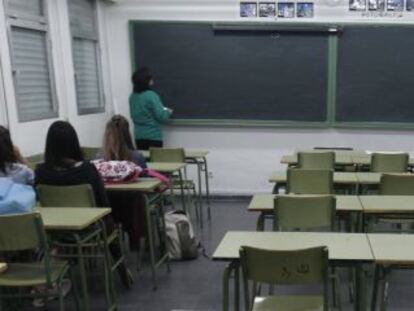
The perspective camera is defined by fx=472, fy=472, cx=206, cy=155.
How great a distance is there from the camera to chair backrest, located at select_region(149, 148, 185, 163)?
15.0ft

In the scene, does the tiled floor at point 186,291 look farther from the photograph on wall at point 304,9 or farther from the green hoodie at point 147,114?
the photograph on wall at point 304,9

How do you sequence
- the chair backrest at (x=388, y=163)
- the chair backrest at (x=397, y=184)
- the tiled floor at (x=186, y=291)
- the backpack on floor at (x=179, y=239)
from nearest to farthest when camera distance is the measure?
the tiled floor at (x=186, y=291), the chair backrest at (x=397, y=184), the backpack on floor at (x=179, y=239), the chair backrest at (x=388, y=163)

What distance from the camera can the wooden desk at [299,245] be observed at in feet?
6.46

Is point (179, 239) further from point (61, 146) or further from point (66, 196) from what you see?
point (61, 146)

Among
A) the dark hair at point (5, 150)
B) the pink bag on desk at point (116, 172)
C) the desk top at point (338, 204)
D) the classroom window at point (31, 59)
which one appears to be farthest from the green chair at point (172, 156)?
the dark hair at point (5, 150)

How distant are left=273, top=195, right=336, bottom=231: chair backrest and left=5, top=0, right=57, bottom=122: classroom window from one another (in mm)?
2395

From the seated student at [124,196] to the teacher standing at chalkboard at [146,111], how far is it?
2018 millimetres

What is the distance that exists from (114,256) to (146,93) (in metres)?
2.56

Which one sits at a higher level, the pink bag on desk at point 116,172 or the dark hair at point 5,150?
the dark hair at point 5,150

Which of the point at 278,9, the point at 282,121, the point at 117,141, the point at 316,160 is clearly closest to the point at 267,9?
the point at 278,9

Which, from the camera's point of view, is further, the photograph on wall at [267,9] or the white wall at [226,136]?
the white wall at [226,136]

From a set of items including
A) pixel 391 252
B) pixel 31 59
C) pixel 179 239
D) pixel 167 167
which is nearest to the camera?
pixel 391 252

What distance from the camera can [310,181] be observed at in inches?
135

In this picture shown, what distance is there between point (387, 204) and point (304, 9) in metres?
3.47
